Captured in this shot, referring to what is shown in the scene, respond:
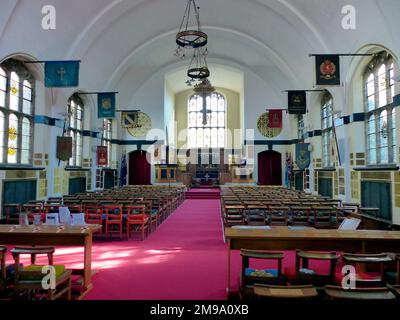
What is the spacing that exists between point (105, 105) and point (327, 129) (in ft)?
37.3

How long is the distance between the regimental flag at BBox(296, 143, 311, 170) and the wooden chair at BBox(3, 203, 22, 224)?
13.4 m

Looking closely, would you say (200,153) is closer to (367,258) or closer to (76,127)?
(76,127)

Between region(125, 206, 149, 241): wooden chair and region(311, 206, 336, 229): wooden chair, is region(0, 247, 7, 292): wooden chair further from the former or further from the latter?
region(311, 206, 336, 229): wooden chair

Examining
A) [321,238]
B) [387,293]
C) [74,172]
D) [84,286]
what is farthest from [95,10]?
[387,293]

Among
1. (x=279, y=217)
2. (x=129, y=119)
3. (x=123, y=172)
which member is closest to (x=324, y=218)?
(x=279, y=217)

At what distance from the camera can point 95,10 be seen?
44.1 feet

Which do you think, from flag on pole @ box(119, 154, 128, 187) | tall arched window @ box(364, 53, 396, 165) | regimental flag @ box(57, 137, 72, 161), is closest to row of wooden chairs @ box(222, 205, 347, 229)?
tall arched window @ box(364, 53, 396, 165)

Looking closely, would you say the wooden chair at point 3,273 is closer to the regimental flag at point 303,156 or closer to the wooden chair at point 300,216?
the wooden chair at point 300,216

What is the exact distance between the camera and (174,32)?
61.1 feet

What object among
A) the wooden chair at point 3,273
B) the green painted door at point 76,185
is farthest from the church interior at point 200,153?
the green painted door at point 76,185

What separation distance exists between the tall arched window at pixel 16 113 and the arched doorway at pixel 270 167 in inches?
628

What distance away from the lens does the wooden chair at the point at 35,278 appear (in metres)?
3.23

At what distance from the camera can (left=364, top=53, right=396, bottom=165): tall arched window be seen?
10859 mm

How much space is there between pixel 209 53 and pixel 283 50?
6049mm
